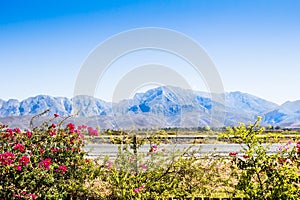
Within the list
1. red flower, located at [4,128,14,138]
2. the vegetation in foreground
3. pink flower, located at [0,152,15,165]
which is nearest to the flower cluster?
the vegetation in foreground

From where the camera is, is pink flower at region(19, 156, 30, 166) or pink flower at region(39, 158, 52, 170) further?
pink flower at region(39, 158, 52, 170)

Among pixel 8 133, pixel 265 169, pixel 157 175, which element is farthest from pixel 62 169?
pixel 265 169

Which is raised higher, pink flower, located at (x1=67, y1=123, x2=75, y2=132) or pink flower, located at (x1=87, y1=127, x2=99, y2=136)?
pink flower, located at (x1=67, y1=123, x2=75, y2=132)

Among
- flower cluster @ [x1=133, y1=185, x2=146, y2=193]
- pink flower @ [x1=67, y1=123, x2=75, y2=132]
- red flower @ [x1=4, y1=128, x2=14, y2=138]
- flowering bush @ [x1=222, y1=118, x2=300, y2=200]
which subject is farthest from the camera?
pink flower @ [x1=67, y1=123, x2=75, y2=132]

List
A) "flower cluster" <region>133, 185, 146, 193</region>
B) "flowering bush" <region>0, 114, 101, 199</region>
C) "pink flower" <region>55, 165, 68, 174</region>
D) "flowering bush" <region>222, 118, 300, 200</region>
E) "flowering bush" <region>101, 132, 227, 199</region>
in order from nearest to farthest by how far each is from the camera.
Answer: "flowering bush" <region>222, 118, 300, 200</region>
"flower cluster" <region>133, 185, 146, 193</region>
"flowering bush" <region>0, 114, 101, 199</region>
"flowering bush" <region>101, 132, 227, 199</region>
"pink flower" <region>55, 165, 68, 174</region>

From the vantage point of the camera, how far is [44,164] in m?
5.44

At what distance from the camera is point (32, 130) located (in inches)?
242

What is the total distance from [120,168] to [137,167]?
293 millimetres

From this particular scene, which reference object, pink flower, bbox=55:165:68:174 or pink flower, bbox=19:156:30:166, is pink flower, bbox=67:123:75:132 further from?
pink flower, bbox=19:156:30:166

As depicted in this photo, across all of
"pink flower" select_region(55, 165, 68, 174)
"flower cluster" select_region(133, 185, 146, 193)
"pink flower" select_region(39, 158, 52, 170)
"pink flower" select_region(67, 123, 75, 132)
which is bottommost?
"flower cluster" select_region(133, 185, 146, 193)

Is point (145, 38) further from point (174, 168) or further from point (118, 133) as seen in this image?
point (174, 168)

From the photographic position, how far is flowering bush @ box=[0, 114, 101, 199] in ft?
17.5

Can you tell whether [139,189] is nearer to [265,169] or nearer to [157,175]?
[157,175]

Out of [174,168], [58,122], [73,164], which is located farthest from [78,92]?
[174,168]
